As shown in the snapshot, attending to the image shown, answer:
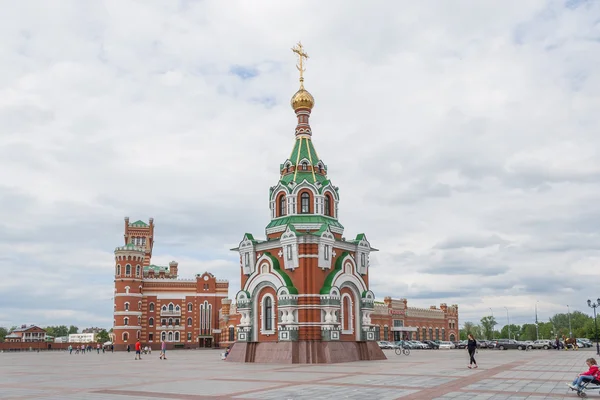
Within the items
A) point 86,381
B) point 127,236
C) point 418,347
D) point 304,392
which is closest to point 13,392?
point 86,381

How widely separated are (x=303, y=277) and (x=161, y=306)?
50.2 meters

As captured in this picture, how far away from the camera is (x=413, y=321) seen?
267 feet

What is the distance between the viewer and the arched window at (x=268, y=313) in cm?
3466

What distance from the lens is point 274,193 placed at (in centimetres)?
3853

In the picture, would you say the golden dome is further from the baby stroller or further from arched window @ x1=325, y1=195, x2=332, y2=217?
the baby stroller

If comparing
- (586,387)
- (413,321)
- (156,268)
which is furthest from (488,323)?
(586,387)

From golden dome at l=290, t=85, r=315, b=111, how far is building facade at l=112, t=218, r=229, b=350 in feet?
150

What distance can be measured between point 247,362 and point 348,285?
8.06m

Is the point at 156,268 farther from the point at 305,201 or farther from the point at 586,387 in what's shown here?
the point at 586,387

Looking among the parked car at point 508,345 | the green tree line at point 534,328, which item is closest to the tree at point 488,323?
→ the green tree line at point 534,328

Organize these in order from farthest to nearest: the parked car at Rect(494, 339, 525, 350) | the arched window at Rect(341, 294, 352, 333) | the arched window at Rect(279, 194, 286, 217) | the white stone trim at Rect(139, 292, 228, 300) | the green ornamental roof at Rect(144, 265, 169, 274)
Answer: the green ornamental roof at Rect(144, 265, 169, 274)
the white stone trim at Rect(139, 292, 228, 300)
the parked car at Rect(494, 339, 525, 350)
the arched window at Rect(279, 194, 286, 217)
the arched window at Rect(341, 294, 352, 333)

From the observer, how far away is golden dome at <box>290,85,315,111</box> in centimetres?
3922

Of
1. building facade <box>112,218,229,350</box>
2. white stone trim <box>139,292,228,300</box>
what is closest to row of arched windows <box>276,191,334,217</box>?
building facade <box>112,218,229,350</box>

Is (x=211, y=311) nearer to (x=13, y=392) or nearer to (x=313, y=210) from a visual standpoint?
(x=313, y=210)
